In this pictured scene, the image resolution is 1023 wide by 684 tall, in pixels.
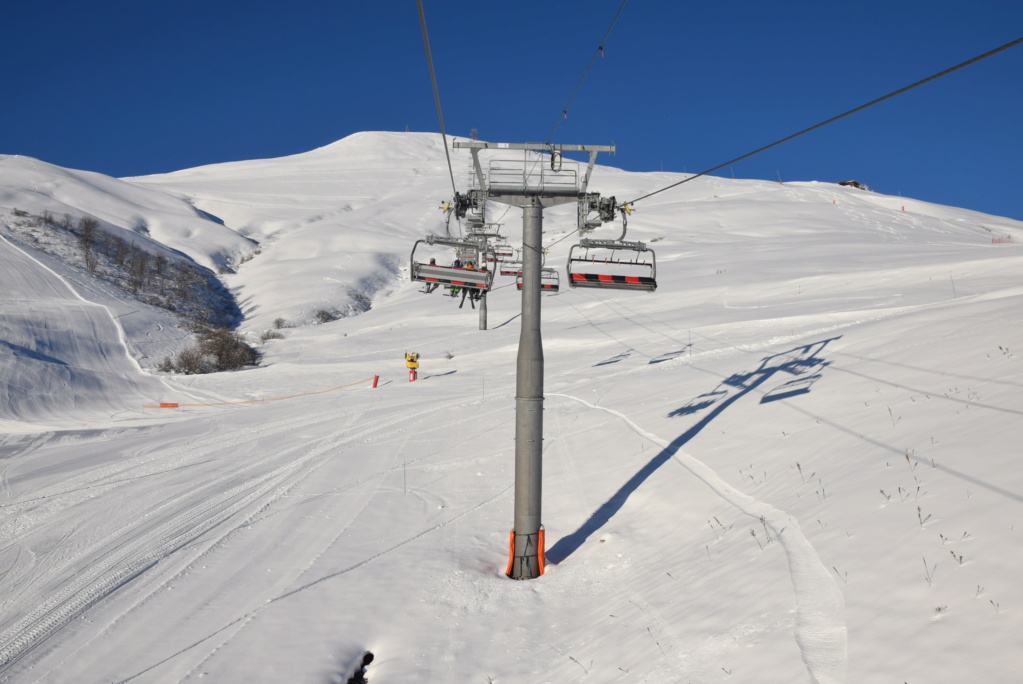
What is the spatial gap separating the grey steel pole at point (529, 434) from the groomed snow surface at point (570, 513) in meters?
0.42

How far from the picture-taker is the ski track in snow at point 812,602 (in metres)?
4.67

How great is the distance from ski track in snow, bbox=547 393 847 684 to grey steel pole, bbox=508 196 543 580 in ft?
8.45

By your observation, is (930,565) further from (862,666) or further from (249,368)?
(249,368)

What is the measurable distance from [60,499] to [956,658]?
1302 centimetres

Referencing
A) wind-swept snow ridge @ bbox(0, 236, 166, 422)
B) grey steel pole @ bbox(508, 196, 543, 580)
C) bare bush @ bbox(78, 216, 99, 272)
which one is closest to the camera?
grey steel pole @ bbox(508, 196, 543, 580)

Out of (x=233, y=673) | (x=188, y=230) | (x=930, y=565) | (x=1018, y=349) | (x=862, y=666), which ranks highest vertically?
(x=188, y=230)

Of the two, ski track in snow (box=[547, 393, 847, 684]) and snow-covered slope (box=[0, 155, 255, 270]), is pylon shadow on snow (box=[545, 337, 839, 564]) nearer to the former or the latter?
ski track in snow (box=[547, 393, 847, 684])

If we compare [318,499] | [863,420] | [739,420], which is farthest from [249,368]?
[863,420]

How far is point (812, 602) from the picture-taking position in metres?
5.49

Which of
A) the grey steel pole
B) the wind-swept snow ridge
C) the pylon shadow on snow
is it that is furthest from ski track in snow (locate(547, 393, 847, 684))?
the wind-swept snow ridge

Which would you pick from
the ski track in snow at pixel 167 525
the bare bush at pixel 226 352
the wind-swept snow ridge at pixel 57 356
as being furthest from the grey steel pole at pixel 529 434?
the bare bush at pixel 226 352

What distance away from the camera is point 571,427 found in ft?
48.9

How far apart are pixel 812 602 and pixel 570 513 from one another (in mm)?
5180

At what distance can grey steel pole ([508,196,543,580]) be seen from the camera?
331 inches
